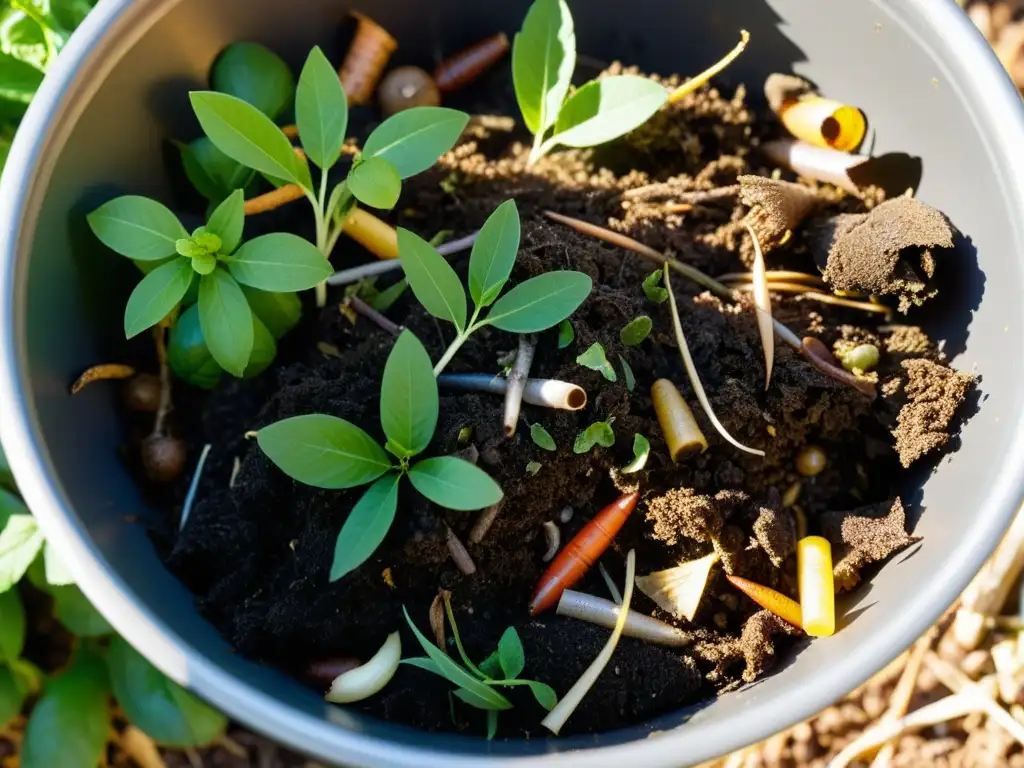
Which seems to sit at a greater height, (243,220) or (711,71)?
(711,71)

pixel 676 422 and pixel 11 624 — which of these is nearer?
pixel 676 422

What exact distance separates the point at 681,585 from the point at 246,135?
56cm

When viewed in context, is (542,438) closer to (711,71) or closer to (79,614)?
(711,71)

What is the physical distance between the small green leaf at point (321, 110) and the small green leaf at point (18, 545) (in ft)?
1.80

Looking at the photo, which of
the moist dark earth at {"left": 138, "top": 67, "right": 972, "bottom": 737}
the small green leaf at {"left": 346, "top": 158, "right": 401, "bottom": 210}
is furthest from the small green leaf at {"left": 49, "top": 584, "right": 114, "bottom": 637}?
the small green leaf at {"left": 346, "top": 158, "right": 401, "bottom": 210}

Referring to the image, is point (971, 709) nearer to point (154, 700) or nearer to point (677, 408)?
point (677, 408)

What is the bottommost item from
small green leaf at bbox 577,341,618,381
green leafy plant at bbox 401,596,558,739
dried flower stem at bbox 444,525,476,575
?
green leafy plant at bbox 401,596,558,739

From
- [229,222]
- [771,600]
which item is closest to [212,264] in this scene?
[229,222]

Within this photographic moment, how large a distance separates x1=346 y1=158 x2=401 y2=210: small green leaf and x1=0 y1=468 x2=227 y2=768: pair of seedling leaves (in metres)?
0.58

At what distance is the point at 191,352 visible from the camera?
89cm

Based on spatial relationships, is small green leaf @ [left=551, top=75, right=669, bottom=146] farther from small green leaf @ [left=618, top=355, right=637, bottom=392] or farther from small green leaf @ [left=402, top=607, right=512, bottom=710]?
small green leaf @ [left=402, top=607, right=512, bottom=710]

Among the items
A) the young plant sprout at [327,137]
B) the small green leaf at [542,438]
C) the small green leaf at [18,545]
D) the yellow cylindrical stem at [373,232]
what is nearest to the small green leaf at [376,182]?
the young plant sprout at [327,137]

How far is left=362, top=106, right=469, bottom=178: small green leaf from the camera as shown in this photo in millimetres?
806

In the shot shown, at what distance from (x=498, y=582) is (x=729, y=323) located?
13.1 inches
